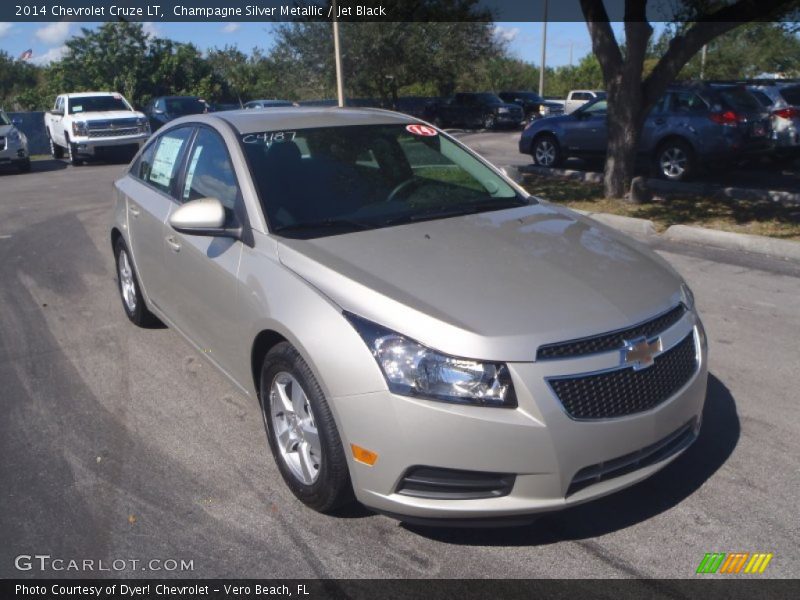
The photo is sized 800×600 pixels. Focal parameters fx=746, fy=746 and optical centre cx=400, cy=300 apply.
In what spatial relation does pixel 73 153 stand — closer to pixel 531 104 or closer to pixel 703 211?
pixel 703 211

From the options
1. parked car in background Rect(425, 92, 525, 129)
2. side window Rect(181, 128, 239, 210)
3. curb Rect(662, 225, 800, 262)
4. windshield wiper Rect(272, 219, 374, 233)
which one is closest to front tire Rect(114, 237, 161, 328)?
side window Rect(181, 128, 239, 210)

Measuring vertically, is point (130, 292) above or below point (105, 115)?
below

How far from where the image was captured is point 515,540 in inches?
126

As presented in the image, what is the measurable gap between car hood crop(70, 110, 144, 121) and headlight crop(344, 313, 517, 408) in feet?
66.3

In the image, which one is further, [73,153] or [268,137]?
[73,153]

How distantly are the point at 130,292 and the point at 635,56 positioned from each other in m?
7.75

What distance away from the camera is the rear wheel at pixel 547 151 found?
15.6 m

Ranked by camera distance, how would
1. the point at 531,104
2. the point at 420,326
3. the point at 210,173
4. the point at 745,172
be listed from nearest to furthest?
the point at 420,326, the point at 210,173, the point at 745,172, the point at 531,104

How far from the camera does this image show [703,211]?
33.5 ft

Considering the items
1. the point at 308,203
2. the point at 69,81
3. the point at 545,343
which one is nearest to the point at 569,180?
the point at 308,203

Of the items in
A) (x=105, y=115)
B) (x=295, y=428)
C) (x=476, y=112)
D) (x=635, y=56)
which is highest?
(x=635, y=56)

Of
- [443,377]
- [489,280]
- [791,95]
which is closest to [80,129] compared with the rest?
[791,95]

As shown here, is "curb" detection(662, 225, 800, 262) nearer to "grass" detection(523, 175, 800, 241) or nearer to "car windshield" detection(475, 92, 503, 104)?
"grass" detection(523, 175, 800, 241)

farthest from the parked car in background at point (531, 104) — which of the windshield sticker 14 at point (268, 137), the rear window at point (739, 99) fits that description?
the windshield sticker 14 at point (268, 137)
